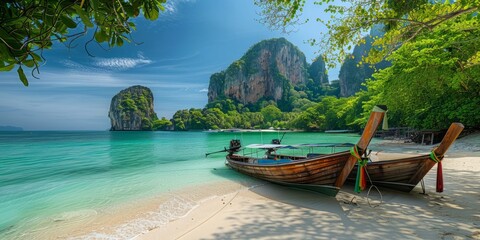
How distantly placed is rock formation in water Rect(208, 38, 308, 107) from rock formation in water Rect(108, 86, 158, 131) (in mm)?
44418

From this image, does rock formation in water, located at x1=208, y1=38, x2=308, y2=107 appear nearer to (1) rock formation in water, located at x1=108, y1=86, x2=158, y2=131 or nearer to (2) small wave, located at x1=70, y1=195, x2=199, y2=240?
(1) rock formation in water, located at x1=108, y1=86, x2=158, y2=131

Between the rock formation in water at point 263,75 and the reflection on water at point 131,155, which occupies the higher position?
the rock formation in water at point 263,75

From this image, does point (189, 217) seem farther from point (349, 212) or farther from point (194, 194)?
point (349, 212)

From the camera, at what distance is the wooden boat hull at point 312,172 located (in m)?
6.54

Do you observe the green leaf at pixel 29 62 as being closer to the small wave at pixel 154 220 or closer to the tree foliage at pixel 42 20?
the tree foliage at pixel 42 20

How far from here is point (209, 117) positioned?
390 feet

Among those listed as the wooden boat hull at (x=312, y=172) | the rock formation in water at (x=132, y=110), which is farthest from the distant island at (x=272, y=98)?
the wooden boat hull at (x=312, y=172)

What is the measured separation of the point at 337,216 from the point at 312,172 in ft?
5.60

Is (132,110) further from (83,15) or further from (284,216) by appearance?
(83,15)

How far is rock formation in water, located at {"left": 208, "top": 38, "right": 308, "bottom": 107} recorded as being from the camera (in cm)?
15600

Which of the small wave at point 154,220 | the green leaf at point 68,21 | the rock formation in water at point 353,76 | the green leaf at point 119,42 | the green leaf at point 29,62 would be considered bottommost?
the small wave at point 154,220

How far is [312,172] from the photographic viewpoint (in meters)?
7.10

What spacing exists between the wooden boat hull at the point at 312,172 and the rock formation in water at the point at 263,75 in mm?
146942

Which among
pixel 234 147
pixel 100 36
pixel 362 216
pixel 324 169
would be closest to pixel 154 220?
pixel 324 169
